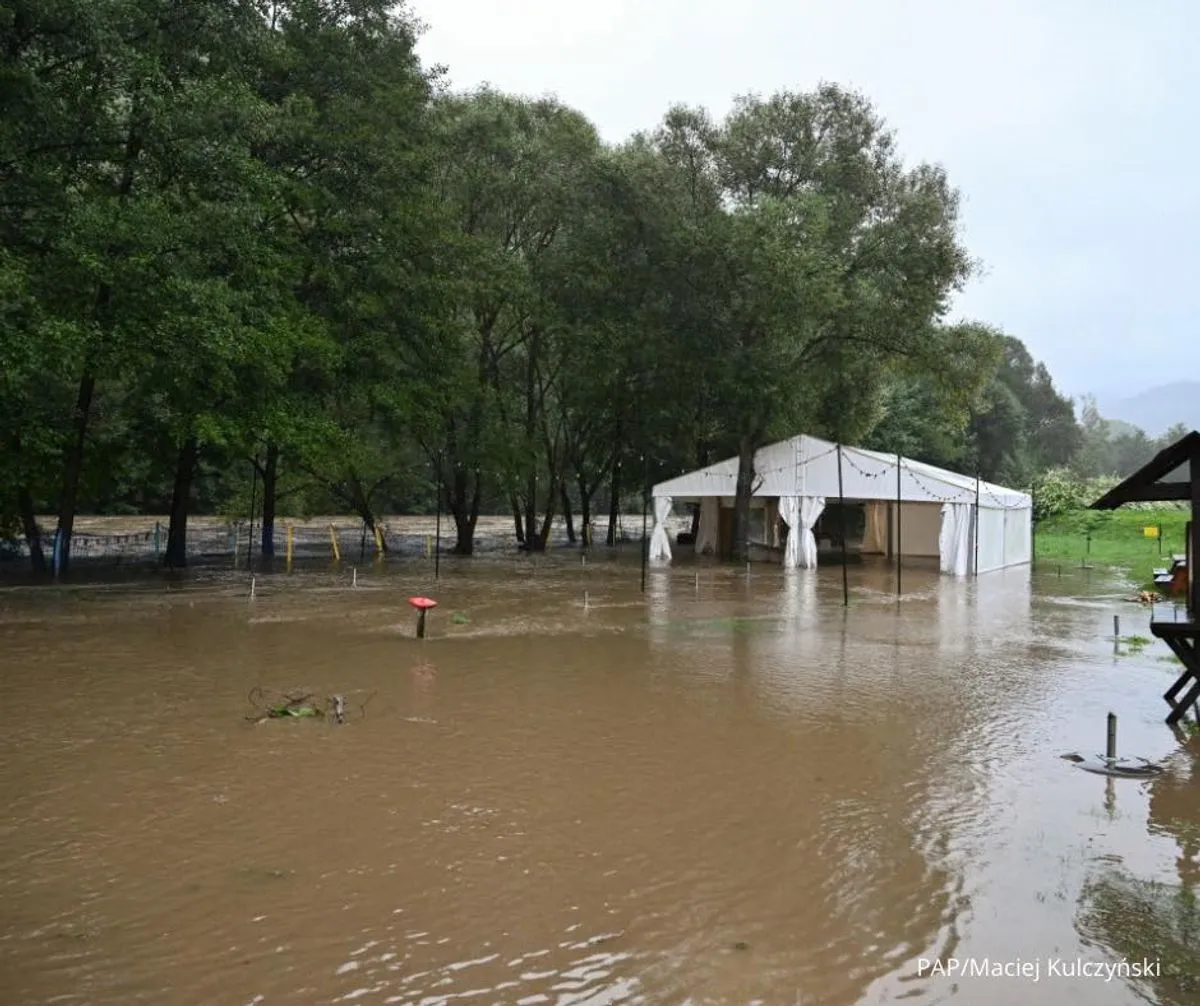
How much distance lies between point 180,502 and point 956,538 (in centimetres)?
2097

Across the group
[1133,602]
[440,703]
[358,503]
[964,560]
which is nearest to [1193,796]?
[440,703]

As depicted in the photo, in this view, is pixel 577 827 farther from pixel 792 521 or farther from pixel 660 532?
pixel 660 532

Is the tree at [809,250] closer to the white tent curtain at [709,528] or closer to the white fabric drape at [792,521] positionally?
the white fabric drape at [792,521]

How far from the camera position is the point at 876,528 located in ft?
116

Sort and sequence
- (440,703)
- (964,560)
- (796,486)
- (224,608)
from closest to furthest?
(440,703) → (224,608) → (964,560) → (796,486)

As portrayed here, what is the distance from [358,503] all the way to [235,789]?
26.5 meters

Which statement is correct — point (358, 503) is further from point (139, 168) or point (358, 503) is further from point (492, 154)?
point (139, 168)

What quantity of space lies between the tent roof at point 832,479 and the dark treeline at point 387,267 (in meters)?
0.83

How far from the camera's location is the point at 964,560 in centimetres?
2525

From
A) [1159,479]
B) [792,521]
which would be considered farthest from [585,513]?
[1159,479]

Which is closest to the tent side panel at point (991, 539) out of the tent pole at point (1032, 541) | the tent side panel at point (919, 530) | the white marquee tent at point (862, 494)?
the white marquee tent at point (862, 494)

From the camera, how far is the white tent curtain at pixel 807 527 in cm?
2677

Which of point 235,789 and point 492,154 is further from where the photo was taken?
point 492,154

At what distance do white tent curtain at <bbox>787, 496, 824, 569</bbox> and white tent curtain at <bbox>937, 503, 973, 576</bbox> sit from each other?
11.6 ft
